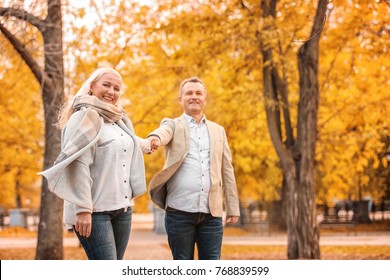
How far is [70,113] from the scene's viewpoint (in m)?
3.93

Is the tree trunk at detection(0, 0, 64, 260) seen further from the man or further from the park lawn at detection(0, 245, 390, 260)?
the man

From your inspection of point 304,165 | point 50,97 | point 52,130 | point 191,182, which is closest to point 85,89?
point 191,182

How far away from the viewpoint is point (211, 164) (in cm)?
457

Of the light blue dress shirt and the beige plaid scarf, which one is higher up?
the beige plaid scarf

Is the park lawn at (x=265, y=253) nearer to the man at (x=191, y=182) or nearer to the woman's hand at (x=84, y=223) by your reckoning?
the man at (x=191, y=182)

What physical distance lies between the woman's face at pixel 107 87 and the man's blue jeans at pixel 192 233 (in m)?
1.00

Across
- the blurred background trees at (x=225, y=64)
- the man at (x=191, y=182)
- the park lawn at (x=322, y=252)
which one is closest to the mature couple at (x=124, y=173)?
the man at (x=191, y=182)

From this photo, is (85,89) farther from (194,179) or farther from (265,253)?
(265,253)

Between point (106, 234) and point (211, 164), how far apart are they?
1099 mm

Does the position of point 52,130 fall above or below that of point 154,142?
above

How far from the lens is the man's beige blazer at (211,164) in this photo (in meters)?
4.52

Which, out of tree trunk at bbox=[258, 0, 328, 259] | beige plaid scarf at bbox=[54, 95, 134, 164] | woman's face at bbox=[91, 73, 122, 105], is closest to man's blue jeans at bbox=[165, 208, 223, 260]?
beige plaid scarf at bbox=[54, 95, 134, 164]

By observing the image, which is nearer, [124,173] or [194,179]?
[124,173]

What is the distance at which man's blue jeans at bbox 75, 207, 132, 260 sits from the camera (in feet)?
12.2
